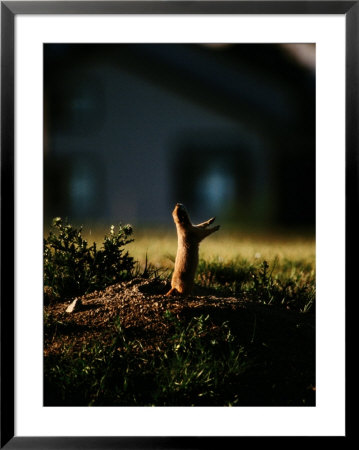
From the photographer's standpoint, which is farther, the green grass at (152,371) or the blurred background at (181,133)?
the blurred background at (181,133)

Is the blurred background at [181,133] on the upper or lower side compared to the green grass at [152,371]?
upper

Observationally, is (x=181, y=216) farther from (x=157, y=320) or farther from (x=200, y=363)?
(x=200, y=363)

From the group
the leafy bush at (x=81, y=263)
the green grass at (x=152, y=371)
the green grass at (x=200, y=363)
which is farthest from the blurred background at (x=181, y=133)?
the green grass at (x=152, y=371)

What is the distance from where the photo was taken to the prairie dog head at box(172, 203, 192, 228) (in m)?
2.52

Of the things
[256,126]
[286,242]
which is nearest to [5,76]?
[256,126]

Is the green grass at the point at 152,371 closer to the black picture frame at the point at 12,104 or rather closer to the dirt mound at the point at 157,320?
the dirt mound at the point at 157,320

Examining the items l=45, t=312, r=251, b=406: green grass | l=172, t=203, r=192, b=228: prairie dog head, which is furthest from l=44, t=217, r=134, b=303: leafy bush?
l=45, t=312, r=251, b=406: green grass

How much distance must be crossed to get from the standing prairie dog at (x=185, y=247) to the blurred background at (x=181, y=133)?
0.56 ft

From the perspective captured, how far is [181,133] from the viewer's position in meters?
2.62

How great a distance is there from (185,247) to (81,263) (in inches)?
29.8

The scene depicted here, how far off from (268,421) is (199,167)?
149cm

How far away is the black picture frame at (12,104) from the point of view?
232 centimetres

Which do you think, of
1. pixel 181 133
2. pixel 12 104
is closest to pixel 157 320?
pixel 181 133

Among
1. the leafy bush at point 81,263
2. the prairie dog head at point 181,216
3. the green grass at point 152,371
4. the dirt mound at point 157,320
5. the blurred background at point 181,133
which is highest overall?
the blurred background at point 181,133
